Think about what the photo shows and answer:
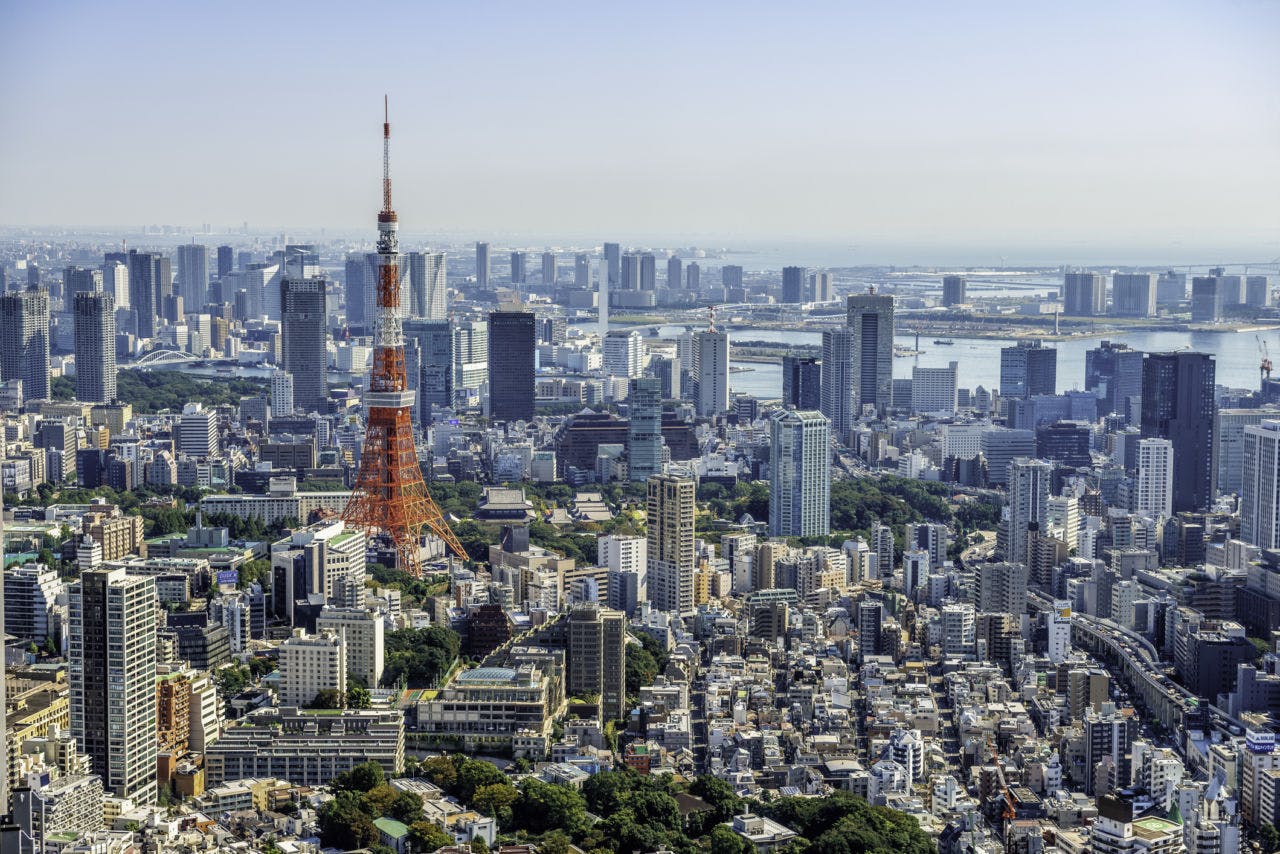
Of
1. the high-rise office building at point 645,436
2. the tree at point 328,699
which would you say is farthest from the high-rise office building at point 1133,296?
the tree at point 328,699

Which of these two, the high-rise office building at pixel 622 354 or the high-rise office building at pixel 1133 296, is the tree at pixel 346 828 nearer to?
the high-rise office building at pixel 622 354

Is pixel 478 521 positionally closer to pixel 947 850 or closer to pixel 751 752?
pixel 751 752

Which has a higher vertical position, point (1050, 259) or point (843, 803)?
point (1050, 259)

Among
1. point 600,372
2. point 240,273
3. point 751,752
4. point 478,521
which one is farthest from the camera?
point 240,273

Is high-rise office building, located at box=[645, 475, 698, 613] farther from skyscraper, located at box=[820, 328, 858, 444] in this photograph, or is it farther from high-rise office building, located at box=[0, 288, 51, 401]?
high-rise office building, located at box=[0, 288, 51, 401]

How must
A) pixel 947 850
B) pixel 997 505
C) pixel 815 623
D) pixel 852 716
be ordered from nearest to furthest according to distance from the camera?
pixel 947 850
pixel 852 716
pixel 815 623
pixel 997 505

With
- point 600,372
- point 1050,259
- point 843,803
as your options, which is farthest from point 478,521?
point 1050,259

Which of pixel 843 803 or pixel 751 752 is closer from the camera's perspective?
pixel 843 803

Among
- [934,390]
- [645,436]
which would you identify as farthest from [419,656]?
[934,390]
